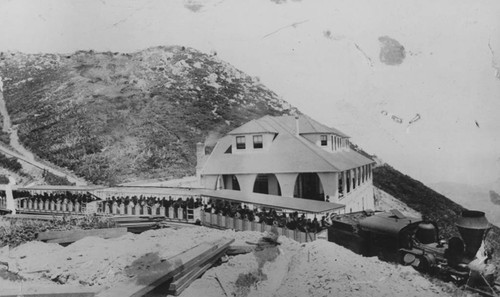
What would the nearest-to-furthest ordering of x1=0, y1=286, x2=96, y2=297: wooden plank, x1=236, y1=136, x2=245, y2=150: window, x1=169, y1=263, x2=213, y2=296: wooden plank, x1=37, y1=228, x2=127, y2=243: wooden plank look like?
Answer: x1=0, y1=286, x2=96, y2=297: wooden plank < x1=169, y1=263, x2=213, y2=296: wooden plank < x1=37, y1=228, x2=127, y2=243: wooden plank < x1=236, y1=136, x2=245, y2=150: window

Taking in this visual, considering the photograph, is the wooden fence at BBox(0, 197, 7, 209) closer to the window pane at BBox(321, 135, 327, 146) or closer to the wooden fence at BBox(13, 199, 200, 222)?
the wooden fence at BBox(13, 199, 200, 222)

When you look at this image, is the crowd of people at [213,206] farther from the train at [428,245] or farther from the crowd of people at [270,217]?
the train at [428,245]

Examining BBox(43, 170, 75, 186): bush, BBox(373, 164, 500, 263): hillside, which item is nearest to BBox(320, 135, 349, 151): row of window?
BBox(373, 164, 500, 263): hillside

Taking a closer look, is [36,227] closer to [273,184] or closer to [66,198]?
[66,198]

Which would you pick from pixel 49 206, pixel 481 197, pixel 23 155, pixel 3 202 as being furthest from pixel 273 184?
pixel 23 155

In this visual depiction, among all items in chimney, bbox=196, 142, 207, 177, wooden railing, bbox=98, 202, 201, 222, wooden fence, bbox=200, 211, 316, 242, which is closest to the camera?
wooden fence, bbox=200, 211, 316, 242

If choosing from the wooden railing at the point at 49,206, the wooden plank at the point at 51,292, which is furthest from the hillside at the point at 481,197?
the wooden railing at the point at 49,206

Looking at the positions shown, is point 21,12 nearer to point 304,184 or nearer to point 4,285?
point 4,285
